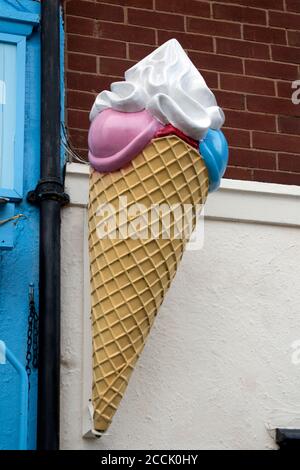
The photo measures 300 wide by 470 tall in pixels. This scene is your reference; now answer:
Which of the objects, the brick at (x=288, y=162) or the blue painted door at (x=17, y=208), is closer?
the blue painted door at (x=17, y=208)

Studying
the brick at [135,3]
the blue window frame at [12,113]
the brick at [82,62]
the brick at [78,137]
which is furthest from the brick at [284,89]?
the blue window frame at [12,113]

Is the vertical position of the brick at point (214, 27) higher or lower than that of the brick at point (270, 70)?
higher

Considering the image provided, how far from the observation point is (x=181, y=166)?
4555 mm

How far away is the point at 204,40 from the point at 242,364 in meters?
2.04

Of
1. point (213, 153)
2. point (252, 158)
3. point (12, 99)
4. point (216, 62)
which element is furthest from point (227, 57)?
point (213, 153)

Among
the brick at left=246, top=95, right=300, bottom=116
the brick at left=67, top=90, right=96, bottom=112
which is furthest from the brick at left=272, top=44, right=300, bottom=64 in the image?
the brick at left=67, top=90, right=96, bottom=112

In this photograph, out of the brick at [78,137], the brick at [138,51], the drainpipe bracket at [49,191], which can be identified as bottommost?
the drainpipe bracket at [49,191]

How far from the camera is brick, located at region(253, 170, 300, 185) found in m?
5.77

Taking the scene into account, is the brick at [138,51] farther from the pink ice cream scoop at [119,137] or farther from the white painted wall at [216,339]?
the pink ice cream scoop at [119,137]

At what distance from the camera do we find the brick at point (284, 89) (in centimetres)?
605

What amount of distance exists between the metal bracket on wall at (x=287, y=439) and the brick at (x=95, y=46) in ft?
7.65

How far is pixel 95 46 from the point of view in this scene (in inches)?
229

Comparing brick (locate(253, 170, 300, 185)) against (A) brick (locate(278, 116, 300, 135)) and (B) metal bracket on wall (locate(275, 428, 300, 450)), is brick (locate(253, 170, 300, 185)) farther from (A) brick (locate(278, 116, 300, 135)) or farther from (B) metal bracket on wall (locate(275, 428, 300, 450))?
(B) metal bracket on wall (locate(275, 428, 300, 450))
